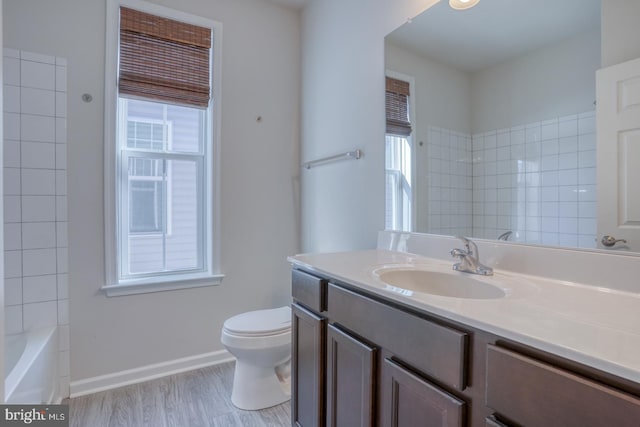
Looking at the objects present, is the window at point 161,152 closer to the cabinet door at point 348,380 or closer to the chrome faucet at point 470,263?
the cabinet door at point 348,380

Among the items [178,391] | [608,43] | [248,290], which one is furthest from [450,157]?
[178,391]

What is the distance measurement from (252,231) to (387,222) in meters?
1.14

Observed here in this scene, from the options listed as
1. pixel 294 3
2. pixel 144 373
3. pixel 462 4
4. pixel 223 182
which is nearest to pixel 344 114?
pixel 462 4

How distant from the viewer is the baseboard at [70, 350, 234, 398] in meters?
1.99

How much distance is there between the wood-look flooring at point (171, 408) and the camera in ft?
5.68

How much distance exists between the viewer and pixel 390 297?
972 mm

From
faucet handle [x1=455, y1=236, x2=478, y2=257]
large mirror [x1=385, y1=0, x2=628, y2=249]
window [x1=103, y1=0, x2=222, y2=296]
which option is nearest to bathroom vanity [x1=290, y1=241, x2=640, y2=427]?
faucet handle [x1=455, y1=236, x2=478, y2=257]

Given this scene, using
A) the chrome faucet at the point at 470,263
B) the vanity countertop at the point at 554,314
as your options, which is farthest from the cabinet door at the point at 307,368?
the chrome faucet at the point at 470,263

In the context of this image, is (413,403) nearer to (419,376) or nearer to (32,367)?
(419,376)

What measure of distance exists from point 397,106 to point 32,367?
2138 millimetres

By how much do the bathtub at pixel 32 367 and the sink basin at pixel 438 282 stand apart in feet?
4.95

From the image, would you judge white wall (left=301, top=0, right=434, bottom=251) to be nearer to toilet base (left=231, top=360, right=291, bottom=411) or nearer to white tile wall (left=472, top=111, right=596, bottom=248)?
white tile wall (left=472, top=111, right=596, bottom=248)

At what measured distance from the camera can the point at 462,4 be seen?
1.43m

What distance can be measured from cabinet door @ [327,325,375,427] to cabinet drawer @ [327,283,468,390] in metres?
0.06
